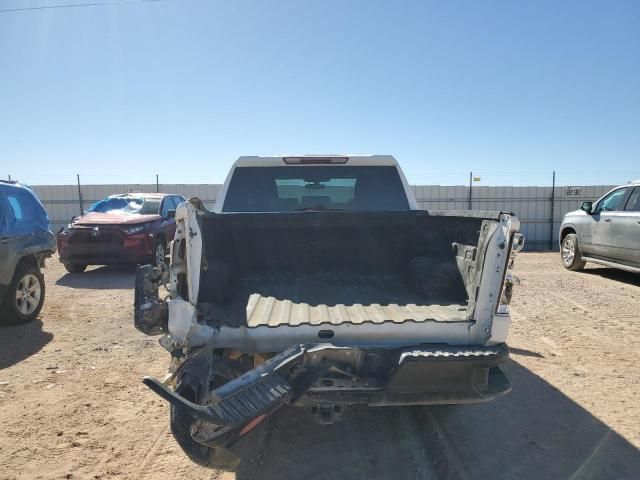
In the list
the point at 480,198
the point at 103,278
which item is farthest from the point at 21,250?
the point at 480,198

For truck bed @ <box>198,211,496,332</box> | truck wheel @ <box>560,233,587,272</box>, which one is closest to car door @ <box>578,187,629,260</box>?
truck wheel @ <box>560,233,587,272</box>

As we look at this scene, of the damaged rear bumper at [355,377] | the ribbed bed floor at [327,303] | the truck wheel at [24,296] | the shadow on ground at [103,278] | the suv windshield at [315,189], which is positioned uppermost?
the suv windshield at [315,189]

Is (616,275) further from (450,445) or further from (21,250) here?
(21,250)

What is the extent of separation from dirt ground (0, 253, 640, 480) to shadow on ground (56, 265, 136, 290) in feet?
10.5

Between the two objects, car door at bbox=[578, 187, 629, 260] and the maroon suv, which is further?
the maroon suv

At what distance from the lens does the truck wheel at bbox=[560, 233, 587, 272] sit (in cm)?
1015

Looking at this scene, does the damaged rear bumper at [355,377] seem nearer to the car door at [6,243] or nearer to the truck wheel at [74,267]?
the car door at [6,243]

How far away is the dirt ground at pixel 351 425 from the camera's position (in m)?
2.72

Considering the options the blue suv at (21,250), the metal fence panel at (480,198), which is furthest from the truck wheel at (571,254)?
the blue suv at (21,250)

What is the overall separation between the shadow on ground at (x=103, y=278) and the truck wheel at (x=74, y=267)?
12cm

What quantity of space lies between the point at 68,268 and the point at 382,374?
963 cm

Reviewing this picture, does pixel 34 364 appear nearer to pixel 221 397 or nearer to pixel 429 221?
pixel 221 397

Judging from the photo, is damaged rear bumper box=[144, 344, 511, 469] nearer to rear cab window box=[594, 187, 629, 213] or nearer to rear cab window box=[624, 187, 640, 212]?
rear cab window box=[624, 187, 640, 212]

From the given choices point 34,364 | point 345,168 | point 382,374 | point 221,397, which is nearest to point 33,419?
point 34,364
